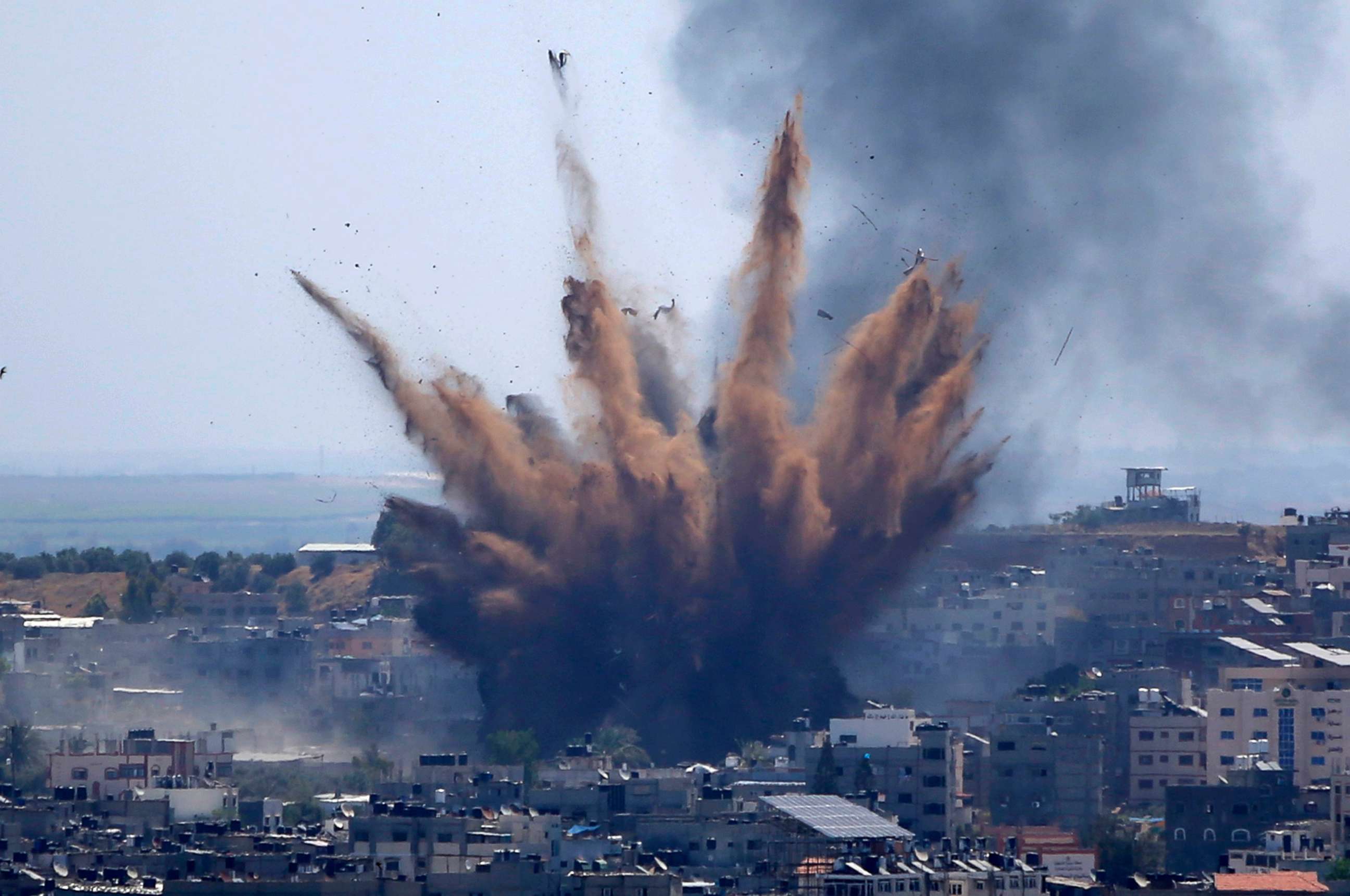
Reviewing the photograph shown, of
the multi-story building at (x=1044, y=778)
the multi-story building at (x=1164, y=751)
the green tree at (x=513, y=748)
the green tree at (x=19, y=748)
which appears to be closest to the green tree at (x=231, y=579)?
the green tree at (x=19, y=748)

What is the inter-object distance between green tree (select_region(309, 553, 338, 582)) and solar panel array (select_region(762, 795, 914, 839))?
234 feet

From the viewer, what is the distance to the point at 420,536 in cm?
9162

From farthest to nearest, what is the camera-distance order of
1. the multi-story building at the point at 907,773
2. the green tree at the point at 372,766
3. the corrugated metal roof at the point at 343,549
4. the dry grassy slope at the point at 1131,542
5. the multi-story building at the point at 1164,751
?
the corrugated metal roof at the point at 343,549
the dry grassy slope at the point at 1131,542
the multi-story building at the point at 1164,751
the green tree at the point at 372,766
the multi-story building at the point at 907,773

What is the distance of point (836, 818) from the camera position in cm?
5800

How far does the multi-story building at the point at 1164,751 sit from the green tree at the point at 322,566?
5788 centimetres

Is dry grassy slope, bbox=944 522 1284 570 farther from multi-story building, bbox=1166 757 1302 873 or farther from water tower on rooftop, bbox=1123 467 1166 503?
multi-story building, bbox=1166 757 1302 873

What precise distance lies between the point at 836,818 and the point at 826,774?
938 cm

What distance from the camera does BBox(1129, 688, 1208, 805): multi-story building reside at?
76.8 metres

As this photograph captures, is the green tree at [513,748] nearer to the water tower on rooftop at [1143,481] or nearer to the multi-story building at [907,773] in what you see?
the multi-story building at [907,773]

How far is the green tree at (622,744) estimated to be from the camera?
74.5m

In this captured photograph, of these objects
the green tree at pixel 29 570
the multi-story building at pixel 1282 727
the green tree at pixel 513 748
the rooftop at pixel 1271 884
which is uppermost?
the green tree at pixel 29 570

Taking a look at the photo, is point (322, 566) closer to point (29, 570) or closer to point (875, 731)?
point (29, 570)

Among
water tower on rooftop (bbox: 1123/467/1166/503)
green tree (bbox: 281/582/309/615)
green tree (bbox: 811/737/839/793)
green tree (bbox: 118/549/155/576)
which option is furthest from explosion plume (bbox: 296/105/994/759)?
water tower on rooftop (bbox: 1123/467/1166/503)

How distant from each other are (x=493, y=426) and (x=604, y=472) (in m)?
3.31
